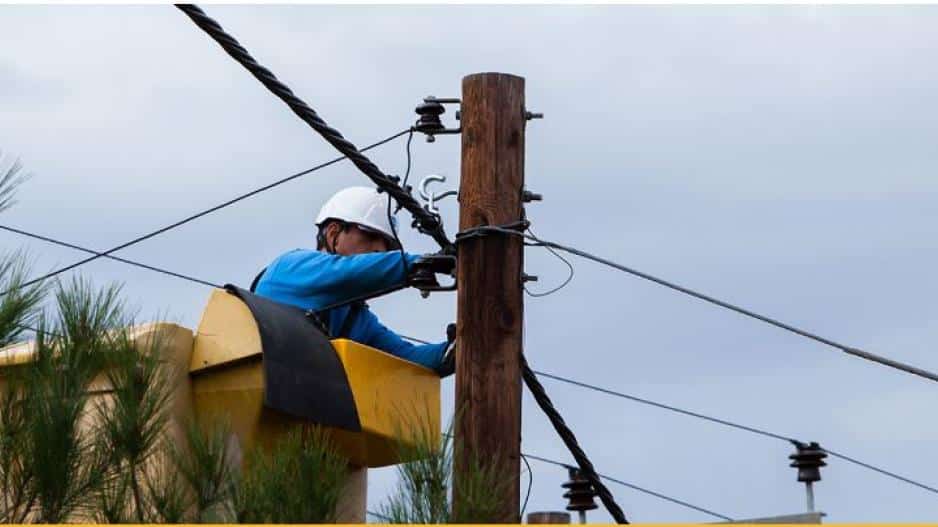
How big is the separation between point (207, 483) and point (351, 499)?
4.94 ft

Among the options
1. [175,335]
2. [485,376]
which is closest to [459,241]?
[485,376]

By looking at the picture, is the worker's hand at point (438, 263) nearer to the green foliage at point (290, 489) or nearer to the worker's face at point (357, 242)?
the worker's face at point (357, 242)

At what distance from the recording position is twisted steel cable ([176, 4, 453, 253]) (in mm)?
8906

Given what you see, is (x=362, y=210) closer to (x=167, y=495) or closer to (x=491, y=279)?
(x=491, y=279)

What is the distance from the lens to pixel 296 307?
29.9ft

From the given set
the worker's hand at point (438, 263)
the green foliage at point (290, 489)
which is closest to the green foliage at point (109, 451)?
the green foliage at point (290, 489)

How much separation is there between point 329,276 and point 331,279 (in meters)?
0.02

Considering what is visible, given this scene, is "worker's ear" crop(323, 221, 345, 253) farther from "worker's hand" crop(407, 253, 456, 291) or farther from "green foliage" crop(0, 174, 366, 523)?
"green foliage" crop(0, 174, 366, 523)

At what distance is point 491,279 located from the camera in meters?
8.45

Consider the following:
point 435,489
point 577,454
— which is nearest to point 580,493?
point 577,454

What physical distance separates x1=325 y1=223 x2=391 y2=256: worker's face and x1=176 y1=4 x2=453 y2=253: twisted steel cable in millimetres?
923

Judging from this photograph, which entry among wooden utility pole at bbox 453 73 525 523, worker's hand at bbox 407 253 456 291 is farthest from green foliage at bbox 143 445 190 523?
worker's hand at bbox 407 253 456 291

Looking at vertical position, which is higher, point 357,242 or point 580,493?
point 357,242

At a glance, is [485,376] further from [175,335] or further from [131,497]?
[131,497]
